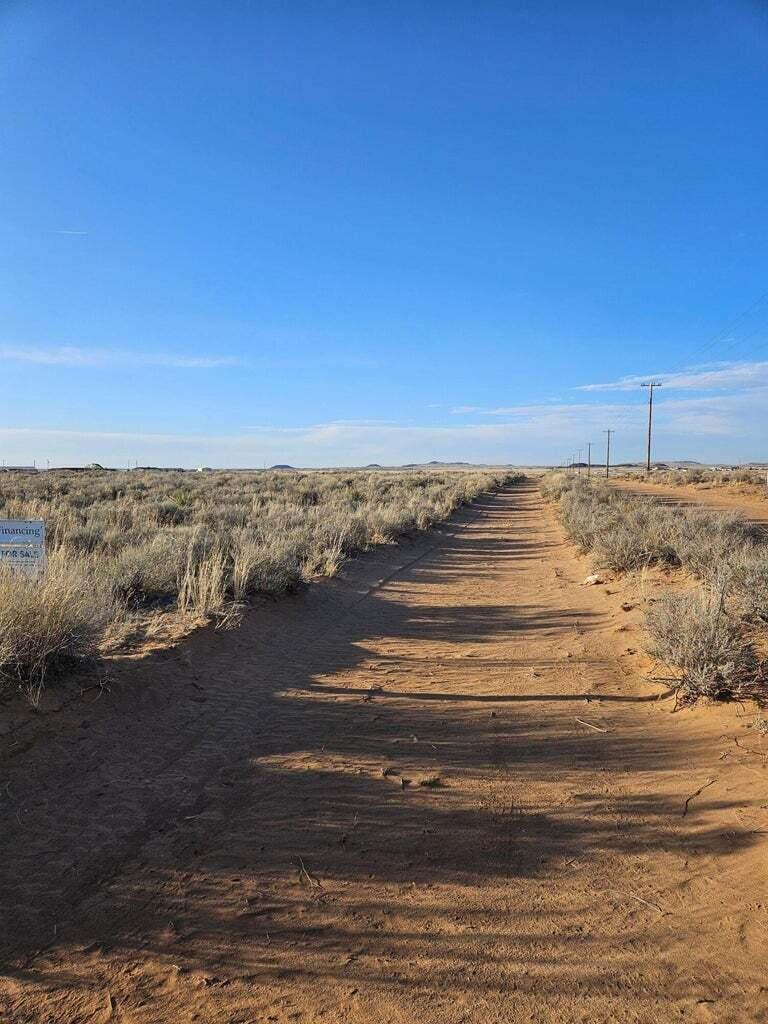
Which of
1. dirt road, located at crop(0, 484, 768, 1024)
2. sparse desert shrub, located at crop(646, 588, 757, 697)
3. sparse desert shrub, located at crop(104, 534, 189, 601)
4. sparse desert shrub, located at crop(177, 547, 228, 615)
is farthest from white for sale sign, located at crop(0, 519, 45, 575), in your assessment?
sparse desert shrub, located at crop(646, 588, 757, 697)

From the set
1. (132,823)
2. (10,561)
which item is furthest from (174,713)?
(10,561)

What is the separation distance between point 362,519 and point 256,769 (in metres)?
14.9

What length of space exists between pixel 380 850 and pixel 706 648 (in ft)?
12.5

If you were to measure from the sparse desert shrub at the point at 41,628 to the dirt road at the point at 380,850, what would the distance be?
421mm

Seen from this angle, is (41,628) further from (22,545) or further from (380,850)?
(380,850)

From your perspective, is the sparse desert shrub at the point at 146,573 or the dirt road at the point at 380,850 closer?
the dirt road at the point at 380,850

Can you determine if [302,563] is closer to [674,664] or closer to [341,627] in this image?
[341,627]

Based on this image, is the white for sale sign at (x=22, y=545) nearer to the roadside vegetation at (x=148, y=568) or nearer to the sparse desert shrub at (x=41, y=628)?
the roadside vegetation at (x=148, y=568)

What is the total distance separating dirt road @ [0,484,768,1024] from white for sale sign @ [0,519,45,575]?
159cm

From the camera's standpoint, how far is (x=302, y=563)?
13.5m

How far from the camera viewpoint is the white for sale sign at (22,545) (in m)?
6.94

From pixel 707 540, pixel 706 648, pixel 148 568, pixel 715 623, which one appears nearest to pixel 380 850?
pixel 706 648

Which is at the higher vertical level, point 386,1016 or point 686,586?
point 686,586

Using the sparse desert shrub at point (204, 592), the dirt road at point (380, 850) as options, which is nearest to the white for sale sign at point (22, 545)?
the dirt road at point (380, 850)
